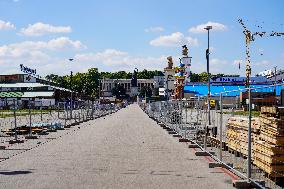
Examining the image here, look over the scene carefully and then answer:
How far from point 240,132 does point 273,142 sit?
2.36 meters

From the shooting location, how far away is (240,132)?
11.7m

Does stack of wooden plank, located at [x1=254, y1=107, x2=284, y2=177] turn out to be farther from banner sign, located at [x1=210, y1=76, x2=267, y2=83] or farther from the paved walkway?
banner sign, located at [x1=210, y1=76, x2=267, y2=83]

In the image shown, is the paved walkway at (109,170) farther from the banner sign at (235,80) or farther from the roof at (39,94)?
the banner sign at (235,80)

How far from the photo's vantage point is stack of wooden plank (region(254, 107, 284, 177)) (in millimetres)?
9180

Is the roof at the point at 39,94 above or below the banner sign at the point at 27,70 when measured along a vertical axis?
below

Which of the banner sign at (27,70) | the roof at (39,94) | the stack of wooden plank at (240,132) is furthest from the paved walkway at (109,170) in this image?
the banner sign at (27,70)

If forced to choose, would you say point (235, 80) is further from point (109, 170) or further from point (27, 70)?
point (109, 170)

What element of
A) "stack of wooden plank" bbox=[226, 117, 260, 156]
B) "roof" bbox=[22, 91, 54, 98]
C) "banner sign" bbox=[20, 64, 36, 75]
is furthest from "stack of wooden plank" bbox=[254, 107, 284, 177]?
"banner sign" bbox=[20, 64, 36, 75]

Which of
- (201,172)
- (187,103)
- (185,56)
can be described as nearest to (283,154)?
(201,172)

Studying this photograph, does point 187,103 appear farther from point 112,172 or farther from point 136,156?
point 112,172

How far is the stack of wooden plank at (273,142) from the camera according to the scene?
9180mm

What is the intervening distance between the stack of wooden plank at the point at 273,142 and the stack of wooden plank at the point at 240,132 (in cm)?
54

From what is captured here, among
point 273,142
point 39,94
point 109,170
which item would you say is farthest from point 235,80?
point 273,142

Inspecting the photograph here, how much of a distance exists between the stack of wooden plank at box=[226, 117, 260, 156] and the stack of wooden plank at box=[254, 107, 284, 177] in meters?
0.54
